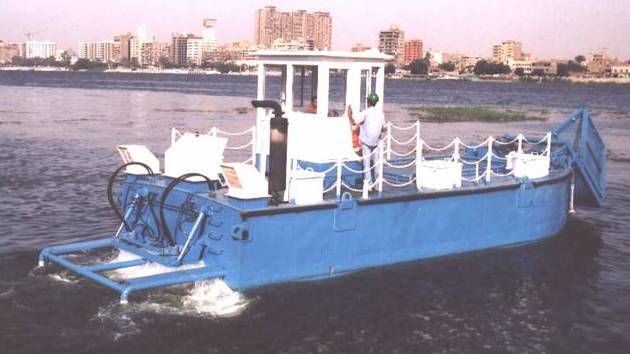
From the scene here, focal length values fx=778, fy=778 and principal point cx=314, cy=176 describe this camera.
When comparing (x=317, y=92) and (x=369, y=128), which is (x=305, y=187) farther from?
(x=317, y=92)

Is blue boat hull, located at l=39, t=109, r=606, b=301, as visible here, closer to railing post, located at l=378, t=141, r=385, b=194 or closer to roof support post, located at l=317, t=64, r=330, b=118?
railing post, located at l=378, t=141, r=385, b=194

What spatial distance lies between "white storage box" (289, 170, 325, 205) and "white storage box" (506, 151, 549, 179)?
5.31 meters

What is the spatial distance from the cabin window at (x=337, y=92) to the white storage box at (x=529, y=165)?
384 cm

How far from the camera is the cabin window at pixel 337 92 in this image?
1470 cm

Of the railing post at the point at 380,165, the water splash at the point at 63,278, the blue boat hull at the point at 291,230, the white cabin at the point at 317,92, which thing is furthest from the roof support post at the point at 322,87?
the water splash at the point at 63,278

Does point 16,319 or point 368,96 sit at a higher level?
point 368,96

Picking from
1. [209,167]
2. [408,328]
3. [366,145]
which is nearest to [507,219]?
[366,145]

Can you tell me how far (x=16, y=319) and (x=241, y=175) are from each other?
12.6ft

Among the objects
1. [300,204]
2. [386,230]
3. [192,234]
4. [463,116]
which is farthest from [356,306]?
[463,116]

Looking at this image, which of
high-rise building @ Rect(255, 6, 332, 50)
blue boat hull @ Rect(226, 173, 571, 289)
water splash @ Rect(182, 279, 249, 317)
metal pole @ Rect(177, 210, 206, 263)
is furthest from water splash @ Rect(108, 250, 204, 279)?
high-rise building @ Rect(255, 6, 332, 50)

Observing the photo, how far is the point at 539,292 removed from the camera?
1373 cm

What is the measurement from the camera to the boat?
11.9 m

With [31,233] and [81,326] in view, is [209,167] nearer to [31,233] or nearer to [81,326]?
[81,326]

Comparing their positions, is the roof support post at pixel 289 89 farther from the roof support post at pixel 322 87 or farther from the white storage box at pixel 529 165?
the white storage box at pixel 529 165
